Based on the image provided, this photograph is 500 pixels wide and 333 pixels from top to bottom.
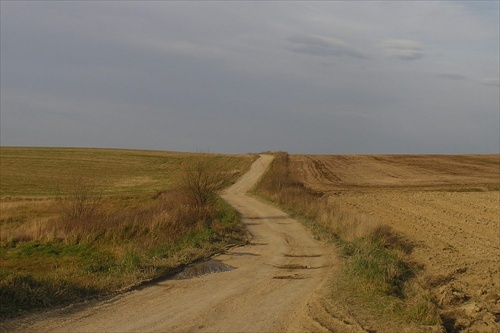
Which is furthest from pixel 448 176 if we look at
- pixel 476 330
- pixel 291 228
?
pixel 476 330

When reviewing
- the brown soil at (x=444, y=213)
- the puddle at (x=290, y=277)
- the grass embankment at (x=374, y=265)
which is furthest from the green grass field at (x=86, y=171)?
the puddle at (x=290, y=277)

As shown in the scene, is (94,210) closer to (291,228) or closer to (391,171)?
(291,228)

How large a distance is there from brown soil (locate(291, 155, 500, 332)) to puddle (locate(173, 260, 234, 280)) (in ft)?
16.8

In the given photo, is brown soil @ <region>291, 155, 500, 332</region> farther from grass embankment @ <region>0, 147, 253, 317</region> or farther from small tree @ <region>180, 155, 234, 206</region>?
small tree @ <region>180, 155, 234, 206</region>

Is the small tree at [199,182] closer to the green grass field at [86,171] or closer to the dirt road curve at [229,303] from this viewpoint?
the dirt road curve at [229,303]

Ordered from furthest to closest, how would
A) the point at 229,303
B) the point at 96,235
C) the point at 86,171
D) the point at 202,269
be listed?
the point at 86,171 → the point at 96,235 → the point at 202,269 → the point at 229,303

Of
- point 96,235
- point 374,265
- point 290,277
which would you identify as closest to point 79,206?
point 96,235

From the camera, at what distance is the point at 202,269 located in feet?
43.7

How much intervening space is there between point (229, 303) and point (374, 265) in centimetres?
437

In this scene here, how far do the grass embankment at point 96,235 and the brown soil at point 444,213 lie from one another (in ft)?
21.7

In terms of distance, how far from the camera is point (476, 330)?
9078 mm

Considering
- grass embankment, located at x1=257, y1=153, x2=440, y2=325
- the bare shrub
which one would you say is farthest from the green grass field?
grass embankment, located at x1=257, y1=153, x2=440, y2=325

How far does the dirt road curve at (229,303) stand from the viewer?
8141 millimetres

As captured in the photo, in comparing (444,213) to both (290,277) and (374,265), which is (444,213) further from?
(290,277)
